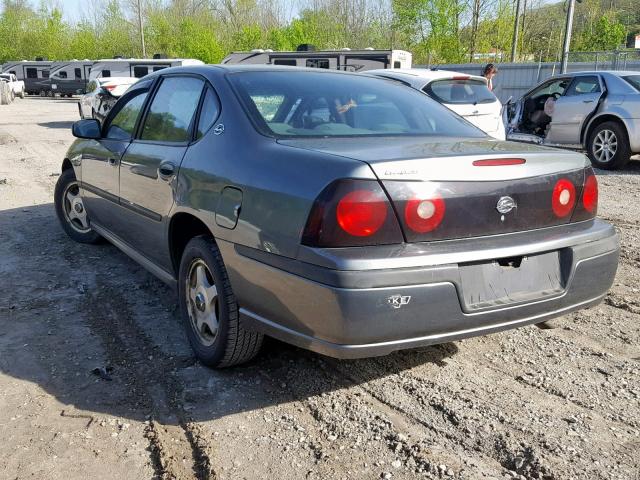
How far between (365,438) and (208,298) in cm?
111

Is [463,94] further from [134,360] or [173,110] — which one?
[134,360]

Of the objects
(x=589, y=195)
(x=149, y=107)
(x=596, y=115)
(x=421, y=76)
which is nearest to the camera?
(x=589, y=195)

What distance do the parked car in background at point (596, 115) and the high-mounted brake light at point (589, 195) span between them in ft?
23.2

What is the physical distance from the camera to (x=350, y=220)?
97.0 inches

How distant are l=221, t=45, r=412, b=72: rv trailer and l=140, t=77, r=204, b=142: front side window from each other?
1793 centimetres

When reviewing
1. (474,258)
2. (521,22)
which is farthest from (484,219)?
(521,22)

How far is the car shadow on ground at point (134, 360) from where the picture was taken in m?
3.02

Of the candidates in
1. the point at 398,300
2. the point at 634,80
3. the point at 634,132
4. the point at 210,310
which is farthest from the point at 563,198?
the point at 634,80

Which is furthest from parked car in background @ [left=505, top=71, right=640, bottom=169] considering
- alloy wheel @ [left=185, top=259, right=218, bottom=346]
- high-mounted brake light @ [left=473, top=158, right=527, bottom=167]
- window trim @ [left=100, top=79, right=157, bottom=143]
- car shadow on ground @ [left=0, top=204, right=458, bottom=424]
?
alloy wheel @ [left=185, top=259, right=218, bottom=346]

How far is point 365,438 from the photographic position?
8.73 ft

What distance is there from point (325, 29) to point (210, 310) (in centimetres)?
4505

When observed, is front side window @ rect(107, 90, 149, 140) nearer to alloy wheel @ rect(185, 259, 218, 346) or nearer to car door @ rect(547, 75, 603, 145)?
alloy wheel @ rect(185, 259, 218, 346)

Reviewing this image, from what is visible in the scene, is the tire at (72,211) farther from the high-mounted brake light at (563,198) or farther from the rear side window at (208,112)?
the high-mounted brake light at (563,198)

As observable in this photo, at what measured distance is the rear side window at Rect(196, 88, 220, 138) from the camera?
131 inches
